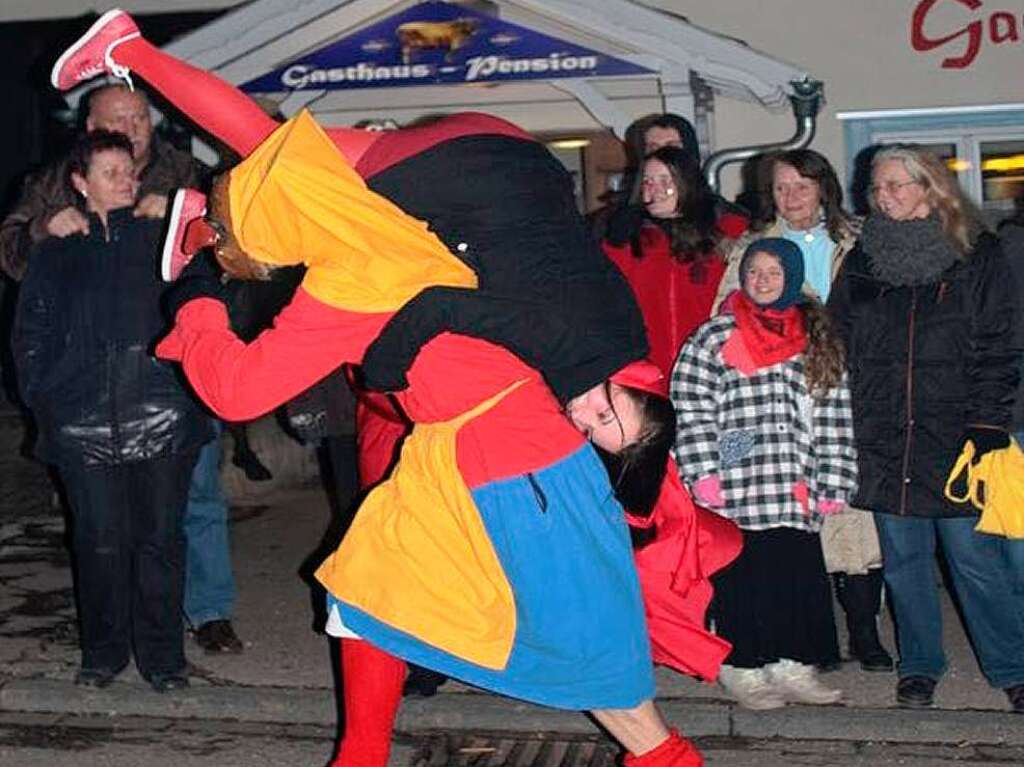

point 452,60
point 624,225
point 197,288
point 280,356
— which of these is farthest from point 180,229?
point 452,60

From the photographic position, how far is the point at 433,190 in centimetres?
382

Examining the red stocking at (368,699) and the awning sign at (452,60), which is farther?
the awning sign at (452,60)

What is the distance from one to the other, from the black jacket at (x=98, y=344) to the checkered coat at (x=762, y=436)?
181 centimetres

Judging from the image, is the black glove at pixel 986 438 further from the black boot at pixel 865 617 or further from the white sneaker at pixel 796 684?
the white sneaker at pixel 796 684

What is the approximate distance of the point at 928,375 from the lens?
19.1 feet

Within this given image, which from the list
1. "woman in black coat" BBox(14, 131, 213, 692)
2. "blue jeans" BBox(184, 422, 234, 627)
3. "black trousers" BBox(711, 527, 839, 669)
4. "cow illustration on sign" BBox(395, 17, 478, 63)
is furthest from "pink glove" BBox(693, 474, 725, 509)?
"cow illustration on sign" BBox(395, 17, 478, 63)

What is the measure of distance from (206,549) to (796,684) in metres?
2.29

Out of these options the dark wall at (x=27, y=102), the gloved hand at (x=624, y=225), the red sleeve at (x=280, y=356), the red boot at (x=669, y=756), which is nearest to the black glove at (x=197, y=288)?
the red sleeve at (x=280, y=356)

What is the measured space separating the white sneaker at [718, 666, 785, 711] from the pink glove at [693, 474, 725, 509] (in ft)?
1.92

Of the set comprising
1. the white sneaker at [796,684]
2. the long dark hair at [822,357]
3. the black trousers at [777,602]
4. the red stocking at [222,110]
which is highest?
the red stocking at [222,110]

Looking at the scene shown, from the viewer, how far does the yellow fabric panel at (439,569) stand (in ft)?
13.4

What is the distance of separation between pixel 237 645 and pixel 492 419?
315cm

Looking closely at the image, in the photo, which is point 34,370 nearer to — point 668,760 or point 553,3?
point 668,760

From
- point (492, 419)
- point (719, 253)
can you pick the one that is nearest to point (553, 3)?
point (719, 253)
